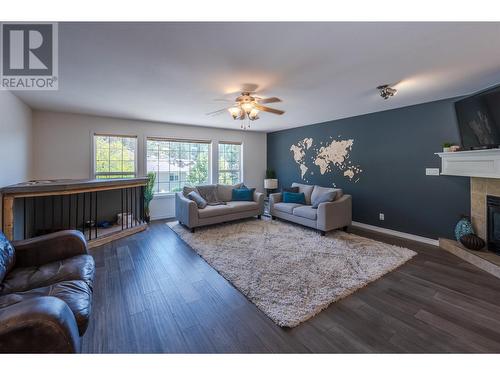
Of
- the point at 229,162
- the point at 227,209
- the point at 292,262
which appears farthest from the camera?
the point at 229,162

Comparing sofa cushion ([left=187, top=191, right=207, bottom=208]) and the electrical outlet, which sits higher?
the electrical outlet

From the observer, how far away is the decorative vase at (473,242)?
2857 millimetres

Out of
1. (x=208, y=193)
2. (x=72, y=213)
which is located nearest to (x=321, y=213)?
(x=208, y=193)

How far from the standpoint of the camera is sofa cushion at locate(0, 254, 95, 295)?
150 cm

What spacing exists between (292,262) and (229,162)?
12.8 feet

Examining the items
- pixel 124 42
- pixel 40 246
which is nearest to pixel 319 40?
pixel 124 42

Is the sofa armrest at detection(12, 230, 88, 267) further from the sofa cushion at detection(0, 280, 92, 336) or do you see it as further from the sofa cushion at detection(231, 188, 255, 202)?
the sofa cushion at detection(231, 188, 255, 202)

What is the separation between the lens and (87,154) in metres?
4.24

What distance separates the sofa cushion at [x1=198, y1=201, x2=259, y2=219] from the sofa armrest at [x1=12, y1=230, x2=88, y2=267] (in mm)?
2265

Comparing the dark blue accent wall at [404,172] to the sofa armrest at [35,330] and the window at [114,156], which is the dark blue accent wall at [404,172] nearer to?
the window at [114,156]

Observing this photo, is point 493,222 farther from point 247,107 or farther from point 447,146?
point 247,107

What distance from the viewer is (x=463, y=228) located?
3043 mm

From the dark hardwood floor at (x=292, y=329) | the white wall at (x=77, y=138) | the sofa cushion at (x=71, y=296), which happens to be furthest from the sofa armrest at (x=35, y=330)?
the white wall at (x=77, y=138)
